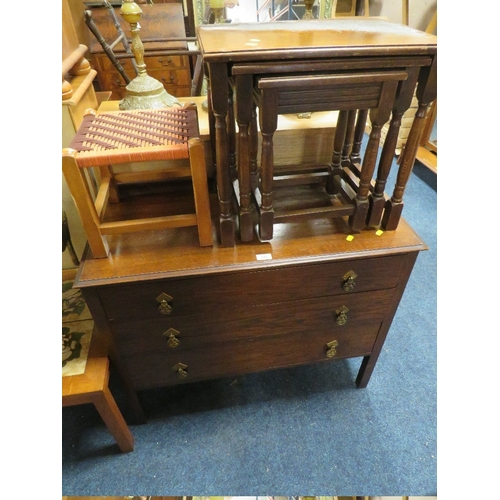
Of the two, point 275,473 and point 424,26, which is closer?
point 275,473

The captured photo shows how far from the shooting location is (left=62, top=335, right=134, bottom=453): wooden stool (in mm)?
995

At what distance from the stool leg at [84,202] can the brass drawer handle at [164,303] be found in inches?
6.9

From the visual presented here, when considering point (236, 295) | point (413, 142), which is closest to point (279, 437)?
point (236, 295)

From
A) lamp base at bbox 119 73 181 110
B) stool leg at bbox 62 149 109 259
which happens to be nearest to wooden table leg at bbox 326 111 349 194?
lamp base at bbox 119 73 181 110

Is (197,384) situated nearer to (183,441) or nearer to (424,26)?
(183,441)

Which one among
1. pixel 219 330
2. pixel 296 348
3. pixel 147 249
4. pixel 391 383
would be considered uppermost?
pixel 147 249

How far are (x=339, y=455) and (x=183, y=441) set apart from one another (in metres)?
0.53

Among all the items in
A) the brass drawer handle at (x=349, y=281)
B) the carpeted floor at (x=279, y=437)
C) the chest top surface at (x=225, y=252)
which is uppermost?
the chest top surface at (x=225, y=252)

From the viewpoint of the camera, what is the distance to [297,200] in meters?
1.13

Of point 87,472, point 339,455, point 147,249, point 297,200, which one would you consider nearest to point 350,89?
point 297,200

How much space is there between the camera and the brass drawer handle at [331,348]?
3.89 feet

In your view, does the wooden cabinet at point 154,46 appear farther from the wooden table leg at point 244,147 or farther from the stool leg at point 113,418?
the stool leg at point 113,418

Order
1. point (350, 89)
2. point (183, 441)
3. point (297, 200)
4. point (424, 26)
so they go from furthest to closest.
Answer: point (424, 26) < point (183, 441) < point (297, 200) < point (350, 89)

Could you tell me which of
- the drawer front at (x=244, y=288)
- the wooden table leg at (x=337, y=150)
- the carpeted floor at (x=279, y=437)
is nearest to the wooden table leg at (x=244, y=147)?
the drawer front at (x=244, y=288)
